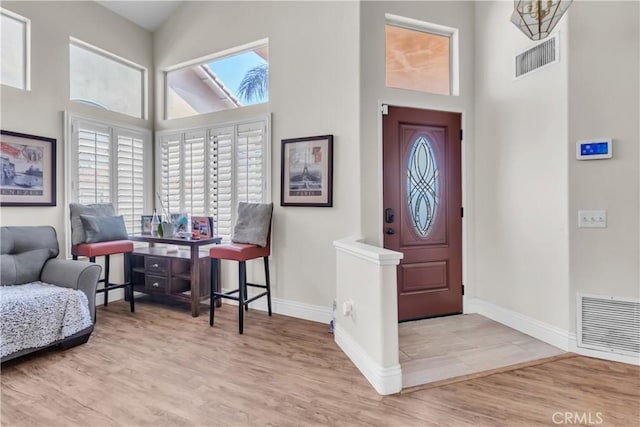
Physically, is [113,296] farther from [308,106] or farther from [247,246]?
[308,106]

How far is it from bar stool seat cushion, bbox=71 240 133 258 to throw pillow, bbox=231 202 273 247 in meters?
1.29

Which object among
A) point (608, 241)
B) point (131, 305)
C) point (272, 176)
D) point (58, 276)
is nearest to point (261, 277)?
point (272, 176)

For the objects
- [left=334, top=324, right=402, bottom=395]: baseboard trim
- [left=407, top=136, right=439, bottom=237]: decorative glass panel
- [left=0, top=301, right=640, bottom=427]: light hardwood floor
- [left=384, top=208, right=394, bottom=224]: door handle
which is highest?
[left=407, top=136, right=439, bottom=237]: decorative glass panel

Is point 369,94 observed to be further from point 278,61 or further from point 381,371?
point 381,371

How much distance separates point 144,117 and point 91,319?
8.91ft

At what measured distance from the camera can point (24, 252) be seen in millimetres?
3049

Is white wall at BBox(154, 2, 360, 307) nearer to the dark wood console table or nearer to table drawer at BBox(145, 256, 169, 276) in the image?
the dark wood console table

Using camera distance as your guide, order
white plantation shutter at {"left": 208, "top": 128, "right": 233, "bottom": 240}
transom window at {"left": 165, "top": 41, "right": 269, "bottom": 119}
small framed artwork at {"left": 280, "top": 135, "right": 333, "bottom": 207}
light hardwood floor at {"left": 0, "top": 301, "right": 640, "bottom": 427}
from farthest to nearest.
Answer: white plantation shutter at {"left": 208, "top": 128, "right": 233, "bottom": 240} → transom window at {"left": 165, "top": 41, "right": 269, "bottom": 119} → small framed artwork at {"left": 280, "top": 135, "right": 333, "bottom": 207} → light hardwood floor at {"left": 0, "top": 301, "right": 640, "bottom": 427}

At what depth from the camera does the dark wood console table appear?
3592 mm

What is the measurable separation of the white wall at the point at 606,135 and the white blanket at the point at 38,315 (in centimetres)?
396

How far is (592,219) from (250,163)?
3.19 m

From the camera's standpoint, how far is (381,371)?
2141mm

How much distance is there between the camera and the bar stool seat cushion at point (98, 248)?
350 centimetres

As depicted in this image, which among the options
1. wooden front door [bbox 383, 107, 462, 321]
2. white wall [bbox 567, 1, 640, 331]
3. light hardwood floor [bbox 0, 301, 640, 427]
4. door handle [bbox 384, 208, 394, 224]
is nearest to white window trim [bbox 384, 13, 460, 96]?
wooden front door [bbox 383, 107, 462, 321]
